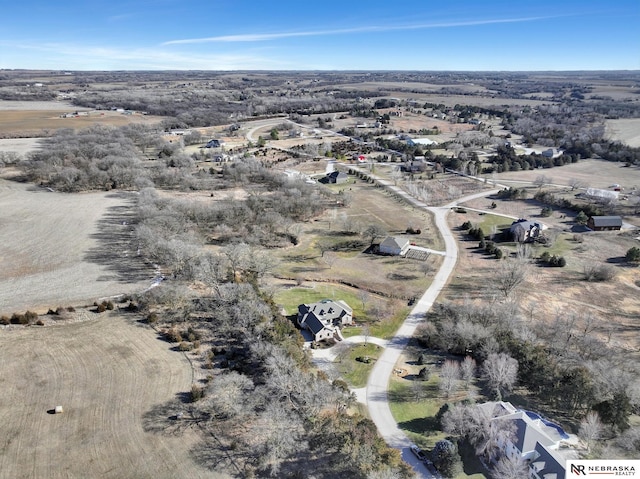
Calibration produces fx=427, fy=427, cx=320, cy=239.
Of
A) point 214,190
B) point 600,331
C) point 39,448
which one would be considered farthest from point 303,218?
point 39,448

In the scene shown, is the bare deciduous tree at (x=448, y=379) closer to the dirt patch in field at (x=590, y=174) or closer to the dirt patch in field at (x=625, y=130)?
the dirt patch in field at (x=590, y=174)

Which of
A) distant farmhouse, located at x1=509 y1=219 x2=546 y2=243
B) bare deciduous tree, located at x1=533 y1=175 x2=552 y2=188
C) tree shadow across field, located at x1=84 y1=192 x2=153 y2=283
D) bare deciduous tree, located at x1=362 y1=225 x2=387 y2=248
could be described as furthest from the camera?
bare deciduous tree, located at x1=533 y1=175 x2=552 y2=188

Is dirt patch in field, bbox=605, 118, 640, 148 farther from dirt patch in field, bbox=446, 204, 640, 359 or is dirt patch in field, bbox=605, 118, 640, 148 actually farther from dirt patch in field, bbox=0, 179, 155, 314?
dirt patch in field, bbox=0, 179, 155, 314

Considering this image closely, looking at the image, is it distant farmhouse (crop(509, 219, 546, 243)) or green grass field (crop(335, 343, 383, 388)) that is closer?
green grass field (crop(335, 343, 383, 388))

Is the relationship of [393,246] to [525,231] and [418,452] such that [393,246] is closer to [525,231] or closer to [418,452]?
→ [525,231]

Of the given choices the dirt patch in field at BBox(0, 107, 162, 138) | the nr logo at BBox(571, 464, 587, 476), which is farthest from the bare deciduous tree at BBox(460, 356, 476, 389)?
the dirt patch in field at BBox(0, 107, 162, 138)

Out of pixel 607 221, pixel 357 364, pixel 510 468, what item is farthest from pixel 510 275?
pixel 607 221

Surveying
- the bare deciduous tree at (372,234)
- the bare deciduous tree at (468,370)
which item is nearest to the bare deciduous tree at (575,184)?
the bare deciduous tree at (372,234)

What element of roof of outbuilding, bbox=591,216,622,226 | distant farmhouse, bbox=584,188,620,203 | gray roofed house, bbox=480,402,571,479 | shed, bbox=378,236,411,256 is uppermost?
distant farmhouse, bbox=584,188,620,203
